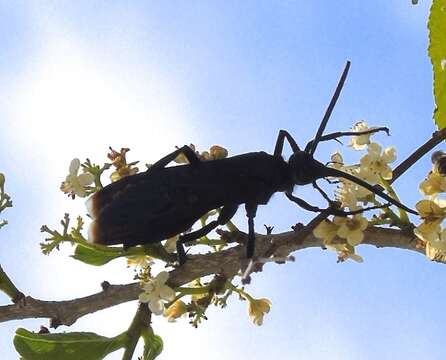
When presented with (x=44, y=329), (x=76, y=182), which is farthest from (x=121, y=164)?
(x=44, y=329)

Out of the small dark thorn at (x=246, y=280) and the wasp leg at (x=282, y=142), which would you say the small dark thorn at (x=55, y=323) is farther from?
the wasp leg at (x=282, y=142)

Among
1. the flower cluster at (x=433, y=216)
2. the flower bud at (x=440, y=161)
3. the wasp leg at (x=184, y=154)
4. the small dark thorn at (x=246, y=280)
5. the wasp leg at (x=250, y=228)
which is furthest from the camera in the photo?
the wasp leg at (x=184, y=154)

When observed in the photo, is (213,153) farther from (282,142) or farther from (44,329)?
(44,329)

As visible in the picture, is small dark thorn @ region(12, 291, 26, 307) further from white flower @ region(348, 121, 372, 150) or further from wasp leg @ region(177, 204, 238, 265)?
white flower @ region(348, 121, 372, 150)

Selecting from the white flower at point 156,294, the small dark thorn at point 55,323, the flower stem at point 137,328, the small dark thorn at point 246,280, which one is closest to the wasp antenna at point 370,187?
the small dark thorn at point 246,280

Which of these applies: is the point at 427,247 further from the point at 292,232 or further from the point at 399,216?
the point at 292,232

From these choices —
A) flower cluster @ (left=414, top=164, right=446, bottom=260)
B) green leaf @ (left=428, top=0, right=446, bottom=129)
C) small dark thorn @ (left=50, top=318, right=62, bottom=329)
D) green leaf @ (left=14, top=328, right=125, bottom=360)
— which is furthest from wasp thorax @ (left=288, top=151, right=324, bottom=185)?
small dark thorn @ (left=50, top=318, right=62, bottom=329)
